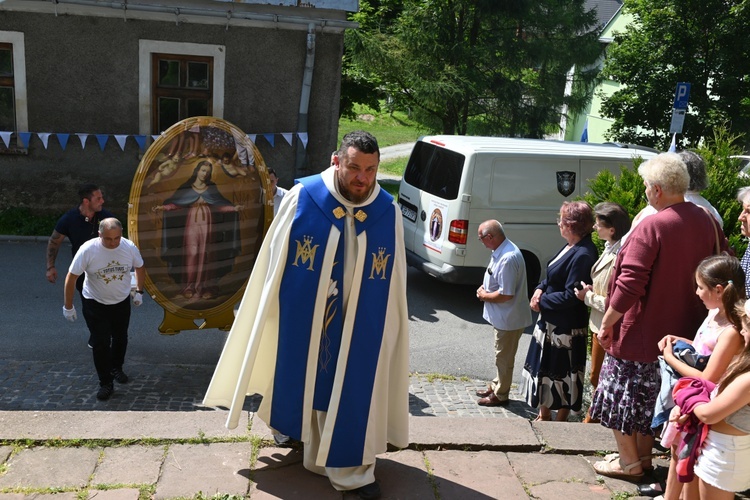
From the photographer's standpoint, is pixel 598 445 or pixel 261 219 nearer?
pixel 598 445

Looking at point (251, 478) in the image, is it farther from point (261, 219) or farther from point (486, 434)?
point (261, 219)

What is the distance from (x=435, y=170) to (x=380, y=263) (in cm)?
615

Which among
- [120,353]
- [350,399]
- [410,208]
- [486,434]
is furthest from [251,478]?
[410,208]

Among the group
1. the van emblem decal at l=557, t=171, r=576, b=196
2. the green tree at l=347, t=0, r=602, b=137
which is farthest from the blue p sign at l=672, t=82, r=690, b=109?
the van emblem decal at l=557, t=171, r=576, b=196

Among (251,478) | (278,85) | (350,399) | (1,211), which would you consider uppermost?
(278,85)

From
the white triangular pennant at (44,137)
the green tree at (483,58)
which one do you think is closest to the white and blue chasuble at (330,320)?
the white triangular pennant at (44,137)

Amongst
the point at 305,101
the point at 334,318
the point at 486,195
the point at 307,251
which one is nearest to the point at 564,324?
the point at 334,318

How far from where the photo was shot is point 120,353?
6.81 metres

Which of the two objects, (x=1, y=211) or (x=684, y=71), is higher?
(x=684, y=71)

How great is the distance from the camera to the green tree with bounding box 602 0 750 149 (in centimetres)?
1545

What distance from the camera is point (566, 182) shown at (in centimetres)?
1014

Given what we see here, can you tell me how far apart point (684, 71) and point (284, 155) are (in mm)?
8067

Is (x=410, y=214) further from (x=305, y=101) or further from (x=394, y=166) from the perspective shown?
(x=394, y=166)

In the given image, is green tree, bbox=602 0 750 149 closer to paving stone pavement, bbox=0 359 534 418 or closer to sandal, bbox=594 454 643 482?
paving stone pavement, bbox=0 359 534 418
